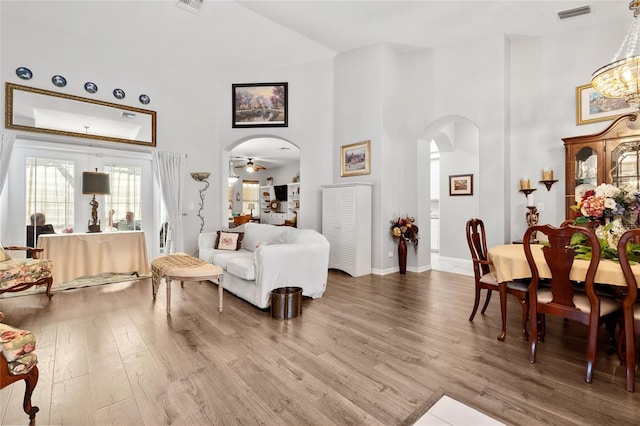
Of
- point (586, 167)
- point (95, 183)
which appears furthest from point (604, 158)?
point (95, 183)

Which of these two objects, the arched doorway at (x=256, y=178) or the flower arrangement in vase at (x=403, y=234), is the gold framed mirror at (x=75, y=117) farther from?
the arched doorway at (x=256, y=178)

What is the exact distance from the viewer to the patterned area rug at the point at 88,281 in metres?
4.11

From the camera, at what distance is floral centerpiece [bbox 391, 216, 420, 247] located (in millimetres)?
5324

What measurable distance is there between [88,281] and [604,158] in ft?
23.8

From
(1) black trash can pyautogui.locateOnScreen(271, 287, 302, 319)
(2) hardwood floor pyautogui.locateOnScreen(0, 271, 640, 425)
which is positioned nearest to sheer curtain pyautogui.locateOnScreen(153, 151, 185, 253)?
(2) hardwood floor pyautogui.locateOnScreen(0, 271, 640, 425)

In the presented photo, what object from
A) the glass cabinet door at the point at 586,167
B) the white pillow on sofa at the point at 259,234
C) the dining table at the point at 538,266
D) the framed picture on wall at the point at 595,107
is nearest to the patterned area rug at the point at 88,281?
the white pillow on sofa at the point at 259,234

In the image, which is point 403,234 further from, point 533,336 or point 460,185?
point 533,336

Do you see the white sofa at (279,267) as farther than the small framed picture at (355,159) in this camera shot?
No

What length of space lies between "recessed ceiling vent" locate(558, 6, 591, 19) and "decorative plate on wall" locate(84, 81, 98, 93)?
6748mm

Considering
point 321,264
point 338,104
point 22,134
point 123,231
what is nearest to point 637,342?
point 321,264

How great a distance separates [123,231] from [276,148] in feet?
16.5

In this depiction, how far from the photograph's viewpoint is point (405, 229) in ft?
17.4

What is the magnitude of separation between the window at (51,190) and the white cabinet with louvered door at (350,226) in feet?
13.2

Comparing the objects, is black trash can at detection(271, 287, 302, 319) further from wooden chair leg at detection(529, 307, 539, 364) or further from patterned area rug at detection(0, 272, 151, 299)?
patterned area rug at detection(0, 272, 151, 299)
